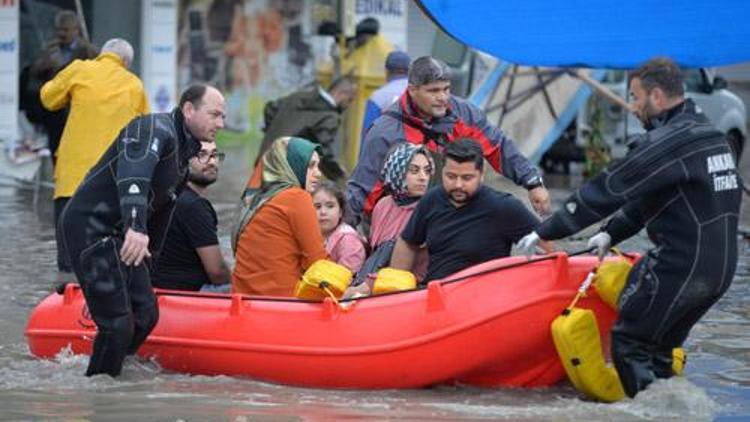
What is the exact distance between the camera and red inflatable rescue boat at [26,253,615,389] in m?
8.01

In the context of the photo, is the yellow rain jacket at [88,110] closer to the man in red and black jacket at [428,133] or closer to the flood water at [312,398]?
the flood water at [312,398]

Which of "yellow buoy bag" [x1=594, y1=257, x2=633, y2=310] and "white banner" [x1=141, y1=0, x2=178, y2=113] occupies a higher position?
"yellow buoy bag" [x1=594, y1=257, x2=633, y2=310]

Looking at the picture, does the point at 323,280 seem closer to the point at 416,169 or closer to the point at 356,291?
the point at 356,291

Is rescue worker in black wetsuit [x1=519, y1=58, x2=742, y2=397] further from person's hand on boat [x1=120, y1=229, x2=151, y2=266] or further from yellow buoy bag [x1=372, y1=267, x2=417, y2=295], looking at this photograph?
person's hand on boat [x1=120, y1=229, x2=151, y2=266]

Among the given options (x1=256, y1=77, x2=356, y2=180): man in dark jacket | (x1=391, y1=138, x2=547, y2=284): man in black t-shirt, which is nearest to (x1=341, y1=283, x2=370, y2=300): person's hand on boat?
(x1=391, y1=138, x2=547, y2=284): man in black t-shirt

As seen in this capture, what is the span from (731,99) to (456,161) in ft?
47.6

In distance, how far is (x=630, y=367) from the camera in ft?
25.1

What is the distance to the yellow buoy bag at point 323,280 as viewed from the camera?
838cm

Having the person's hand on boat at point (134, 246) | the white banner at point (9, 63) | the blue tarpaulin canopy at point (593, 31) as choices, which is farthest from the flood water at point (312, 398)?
the white banner at point (9, 63)

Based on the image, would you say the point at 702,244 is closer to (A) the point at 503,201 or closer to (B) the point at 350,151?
(A) the point at 503,201

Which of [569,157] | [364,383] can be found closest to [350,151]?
[569,157]

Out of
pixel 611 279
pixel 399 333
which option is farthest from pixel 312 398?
pixel 611 279

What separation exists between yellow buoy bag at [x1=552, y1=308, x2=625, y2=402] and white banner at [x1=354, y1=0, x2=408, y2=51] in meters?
15.9

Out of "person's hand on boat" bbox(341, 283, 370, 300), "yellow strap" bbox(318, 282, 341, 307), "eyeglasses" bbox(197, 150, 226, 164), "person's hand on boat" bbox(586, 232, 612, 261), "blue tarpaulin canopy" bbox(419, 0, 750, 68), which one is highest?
"blue tarpaulin canopy" bbox(419, 0, 750, 68)
